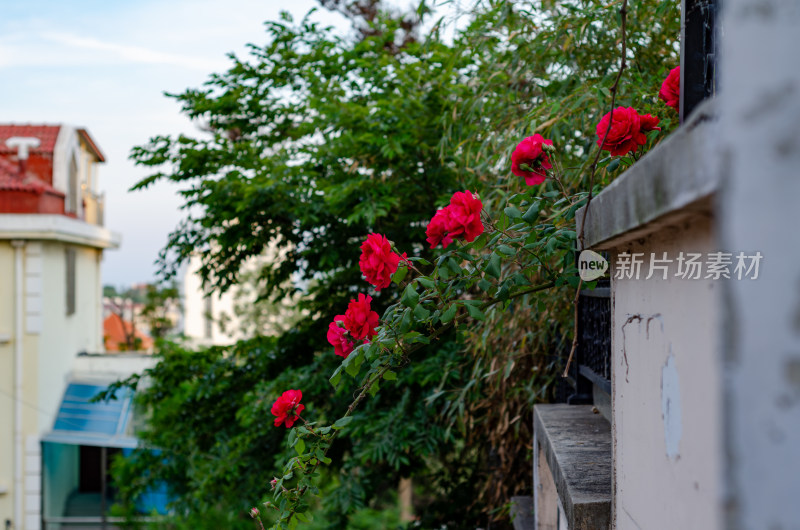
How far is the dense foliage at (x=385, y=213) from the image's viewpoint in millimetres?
3750

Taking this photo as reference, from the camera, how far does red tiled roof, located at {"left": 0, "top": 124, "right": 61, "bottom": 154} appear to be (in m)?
12.4

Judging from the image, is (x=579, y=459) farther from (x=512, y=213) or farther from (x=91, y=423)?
(x=91, y=423)

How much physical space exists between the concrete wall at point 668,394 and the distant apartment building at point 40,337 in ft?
37.9

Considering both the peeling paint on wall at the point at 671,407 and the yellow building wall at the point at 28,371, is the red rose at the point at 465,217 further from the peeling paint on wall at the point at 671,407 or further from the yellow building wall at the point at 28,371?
the yellow building wall at the point at 28,371

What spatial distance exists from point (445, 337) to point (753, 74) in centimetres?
482

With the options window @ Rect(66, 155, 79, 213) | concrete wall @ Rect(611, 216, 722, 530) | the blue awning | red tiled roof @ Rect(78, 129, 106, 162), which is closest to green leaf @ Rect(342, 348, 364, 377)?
concrete wall @ Rect(611, 216, 722, 530)

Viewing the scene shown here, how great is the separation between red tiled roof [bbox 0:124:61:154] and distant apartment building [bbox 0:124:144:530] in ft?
0.06

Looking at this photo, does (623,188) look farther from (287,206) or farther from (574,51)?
(287,206)

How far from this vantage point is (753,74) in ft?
1.74

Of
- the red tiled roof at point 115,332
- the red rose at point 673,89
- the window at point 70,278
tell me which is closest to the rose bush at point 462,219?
the red rose at point 673,89

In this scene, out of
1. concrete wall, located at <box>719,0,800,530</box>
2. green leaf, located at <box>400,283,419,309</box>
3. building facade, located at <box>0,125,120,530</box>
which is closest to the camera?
concrete wall, located at <box>719,0,800,530</box>

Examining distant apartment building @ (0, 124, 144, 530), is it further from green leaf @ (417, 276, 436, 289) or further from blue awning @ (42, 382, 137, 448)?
green leaf @ (417, 276, 436, 289)

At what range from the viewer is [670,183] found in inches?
31.3

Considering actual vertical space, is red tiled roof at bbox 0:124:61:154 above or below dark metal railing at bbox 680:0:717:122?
above
